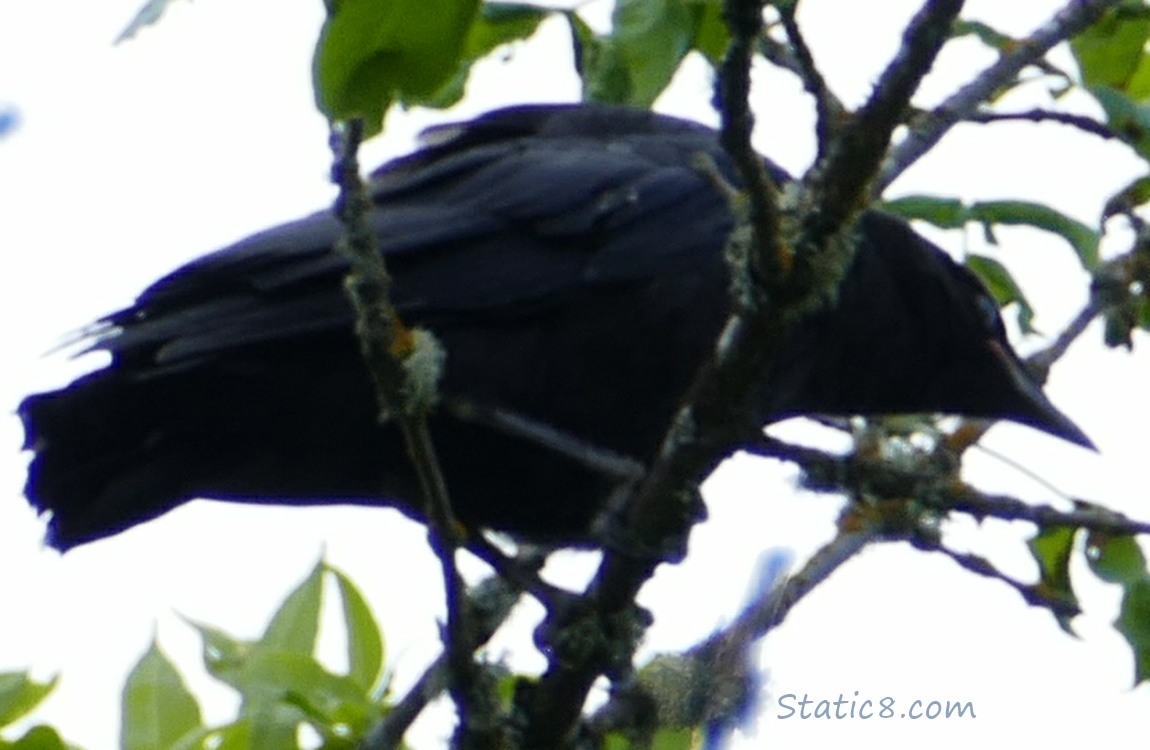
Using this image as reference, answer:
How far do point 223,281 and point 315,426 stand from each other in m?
0.33

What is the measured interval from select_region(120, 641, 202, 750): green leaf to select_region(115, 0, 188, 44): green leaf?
1433 millimetres

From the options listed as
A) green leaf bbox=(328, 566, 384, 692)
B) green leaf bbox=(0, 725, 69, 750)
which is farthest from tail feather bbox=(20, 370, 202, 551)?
green leaf bbox=(0, 725, 69, 750)

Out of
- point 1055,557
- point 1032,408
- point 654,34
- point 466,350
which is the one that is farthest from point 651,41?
point 1032,408

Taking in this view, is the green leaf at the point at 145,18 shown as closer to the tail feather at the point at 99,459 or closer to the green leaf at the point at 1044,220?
the tail feather at the point at 99,459

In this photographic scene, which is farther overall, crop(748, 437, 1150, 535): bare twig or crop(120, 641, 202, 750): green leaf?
crop(120, 641, 202, 750): green leaf

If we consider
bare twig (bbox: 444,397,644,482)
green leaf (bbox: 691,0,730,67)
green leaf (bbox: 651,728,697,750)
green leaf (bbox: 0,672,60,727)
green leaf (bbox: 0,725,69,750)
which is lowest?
green leaf (bbox: 0,725,69,750)

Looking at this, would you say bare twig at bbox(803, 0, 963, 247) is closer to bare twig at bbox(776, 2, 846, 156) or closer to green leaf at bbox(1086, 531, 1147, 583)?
bare twig at bbox(776, 2, 846, 156)

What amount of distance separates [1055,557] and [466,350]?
1178 millimetres

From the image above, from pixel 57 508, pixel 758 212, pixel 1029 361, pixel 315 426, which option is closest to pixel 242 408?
pixel 315 426

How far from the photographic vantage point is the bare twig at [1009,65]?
2.77 meters

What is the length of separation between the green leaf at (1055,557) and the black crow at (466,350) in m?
0.56

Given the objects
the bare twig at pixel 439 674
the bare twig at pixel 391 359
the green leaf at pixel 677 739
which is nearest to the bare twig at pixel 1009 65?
the bare twig at pixel 391 359

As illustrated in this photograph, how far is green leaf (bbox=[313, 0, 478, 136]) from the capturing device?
5.66 feet

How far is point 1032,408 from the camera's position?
3.98 metres
